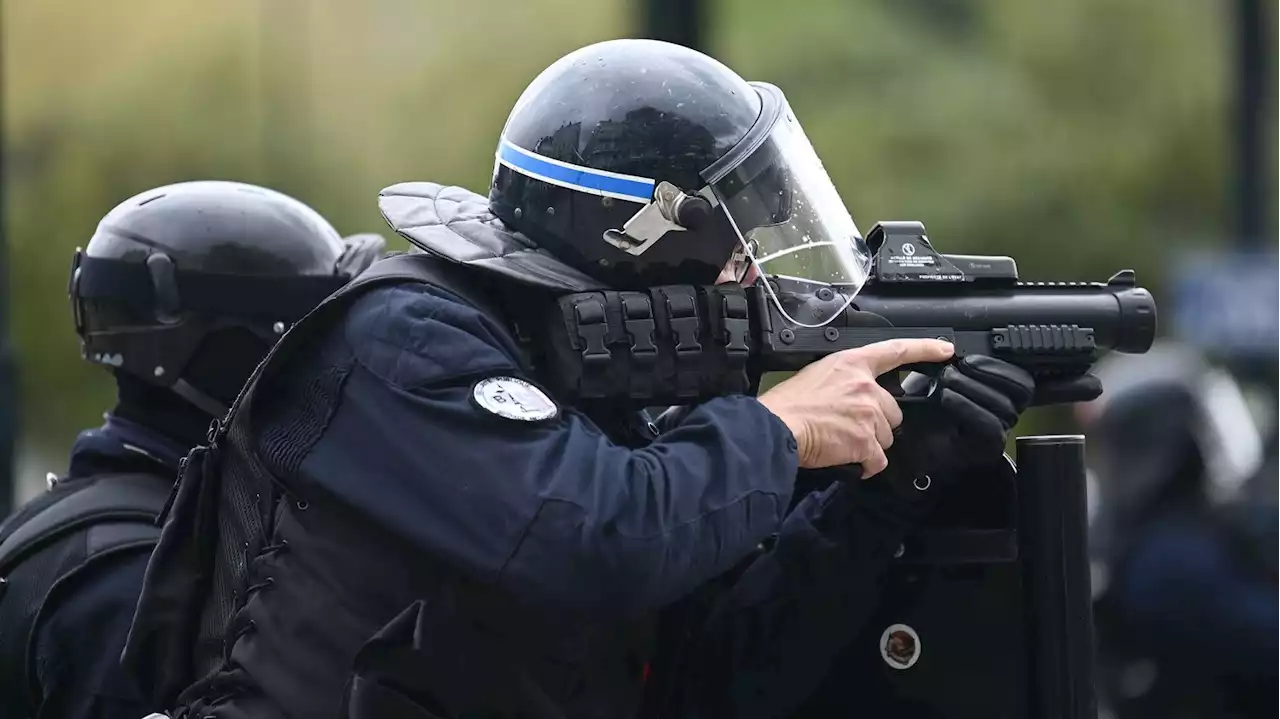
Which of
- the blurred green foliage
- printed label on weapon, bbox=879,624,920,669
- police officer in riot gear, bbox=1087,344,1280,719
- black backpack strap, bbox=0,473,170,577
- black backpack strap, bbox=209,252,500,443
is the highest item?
black backpack strap, bbox=209,252,500,443

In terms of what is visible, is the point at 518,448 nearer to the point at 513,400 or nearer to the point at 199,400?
the point at 513,400

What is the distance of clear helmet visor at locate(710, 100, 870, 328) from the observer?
2811mm

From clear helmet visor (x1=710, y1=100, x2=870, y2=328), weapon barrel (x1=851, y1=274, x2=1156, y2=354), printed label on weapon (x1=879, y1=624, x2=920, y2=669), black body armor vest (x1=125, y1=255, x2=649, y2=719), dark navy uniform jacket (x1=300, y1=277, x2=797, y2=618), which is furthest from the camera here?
printed label on weapon (x1=879, y1=624, x2=920, y2=669)

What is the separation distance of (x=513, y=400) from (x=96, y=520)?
44.6 inches

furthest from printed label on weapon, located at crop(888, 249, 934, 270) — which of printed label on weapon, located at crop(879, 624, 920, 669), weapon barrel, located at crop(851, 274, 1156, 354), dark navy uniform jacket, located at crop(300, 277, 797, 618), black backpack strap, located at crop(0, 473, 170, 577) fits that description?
black backpack strap, located at crop(0, 473, 170, 577)

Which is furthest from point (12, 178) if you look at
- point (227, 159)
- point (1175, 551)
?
point (1175, 551)

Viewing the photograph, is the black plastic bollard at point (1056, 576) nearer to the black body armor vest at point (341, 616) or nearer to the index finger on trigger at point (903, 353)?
the index finger on trigger at point (903, 353)

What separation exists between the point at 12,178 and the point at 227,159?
7.30 feet

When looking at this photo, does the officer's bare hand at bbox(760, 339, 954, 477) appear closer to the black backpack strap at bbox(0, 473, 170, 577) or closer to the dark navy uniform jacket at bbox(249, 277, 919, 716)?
the dark navy uniform jacket at bbox(249, 277, 919, 716)

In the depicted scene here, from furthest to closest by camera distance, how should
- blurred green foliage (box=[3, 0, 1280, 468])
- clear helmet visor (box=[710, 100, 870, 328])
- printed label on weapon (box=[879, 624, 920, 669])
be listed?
Answer: blurred green foliage (box=[3, 0, 1280, 468]) → printed label on weapon (box=[879, 624, 920, 669]) → clear helmet visor (box=[710, 100, 870, 328])

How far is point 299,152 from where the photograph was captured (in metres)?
16.1

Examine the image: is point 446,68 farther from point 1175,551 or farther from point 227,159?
point 1175,551

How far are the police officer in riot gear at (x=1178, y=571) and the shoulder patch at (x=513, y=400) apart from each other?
3.25 metres

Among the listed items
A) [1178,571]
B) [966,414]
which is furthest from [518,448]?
[1178,571]
